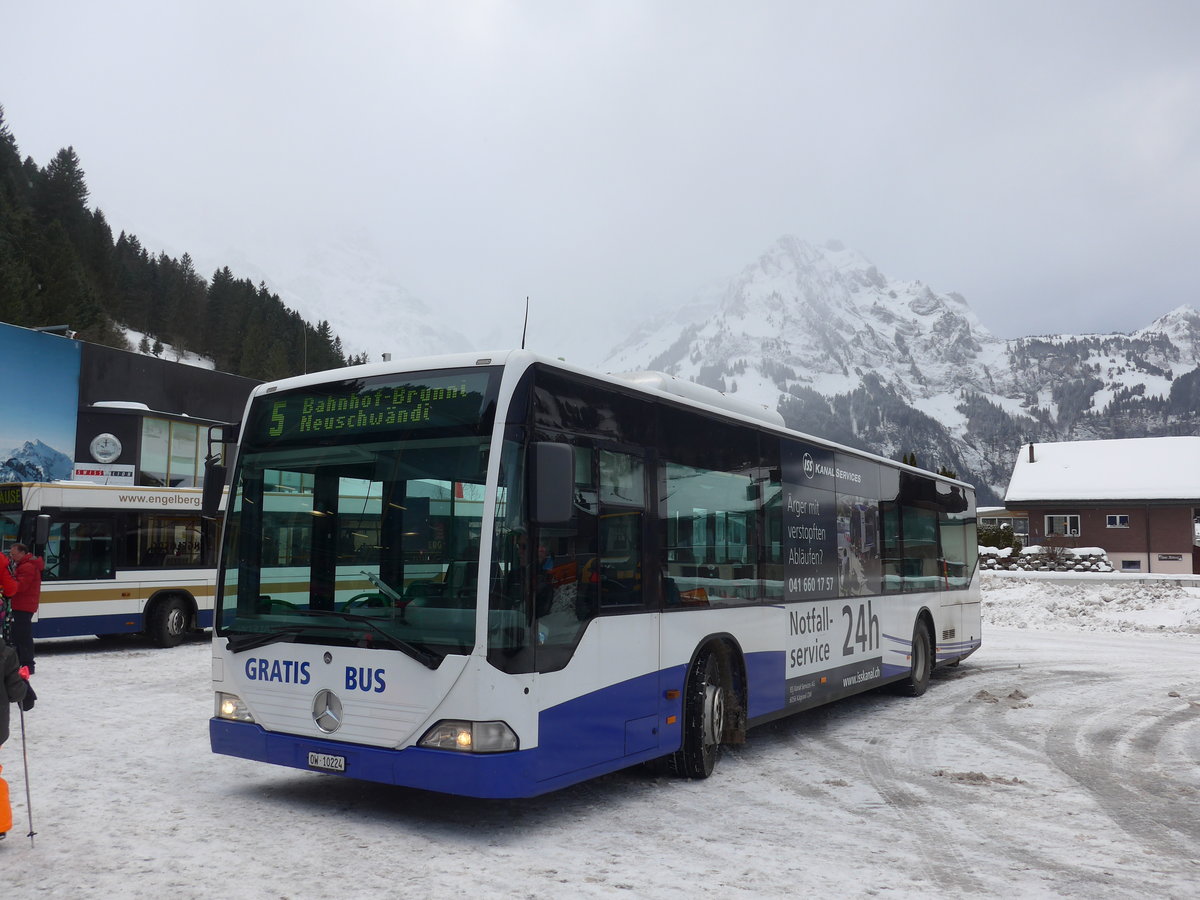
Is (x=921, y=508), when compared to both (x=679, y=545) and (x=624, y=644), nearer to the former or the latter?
(x=679, y=545)

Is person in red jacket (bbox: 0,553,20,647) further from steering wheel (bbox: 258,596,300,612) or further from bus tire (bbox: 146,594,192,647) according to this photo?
steering wheel (bbox: 258,596,300,612)

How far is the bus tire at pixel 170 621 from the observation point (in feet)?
57.7

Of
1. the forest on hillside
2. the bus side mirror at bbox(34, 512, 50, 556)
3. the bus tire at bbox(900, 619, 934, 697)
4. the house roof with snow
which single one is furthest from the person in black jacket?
the house roof with snow

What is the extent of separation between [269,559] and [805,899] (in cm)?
403

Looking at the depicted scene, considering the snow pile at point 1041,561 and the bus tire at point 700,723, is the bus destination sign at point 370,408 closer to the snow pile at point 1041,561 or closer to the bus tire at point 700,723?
the bus tire at point 700,723

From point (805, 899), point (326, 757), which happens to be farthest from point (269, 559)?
point (805, 899)

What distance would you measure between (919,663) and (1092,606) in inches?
695

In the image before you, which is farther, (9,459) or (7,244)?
(7,244)

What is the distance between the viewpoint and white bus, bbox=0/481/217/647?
16.0 meters

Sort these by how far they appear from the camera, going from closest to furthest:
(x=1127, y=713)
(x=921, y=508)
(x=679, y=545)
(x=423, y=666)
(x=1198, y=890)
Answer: (x=1198, y=890) < (x=423, y=666) < (x=679, y=545) < (x=1127, y=713) < (x=921, y=508)

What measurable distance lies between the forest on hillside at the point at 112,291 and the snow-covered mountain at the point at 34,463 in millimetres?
15236

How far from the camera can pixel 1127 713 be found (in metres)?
12.0

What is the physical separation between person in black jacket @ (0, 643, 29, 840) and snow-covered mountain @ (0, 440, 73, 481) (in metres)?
35.7

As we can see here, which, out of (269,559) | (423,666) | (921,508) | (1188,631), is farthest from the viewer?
(1188,631)
